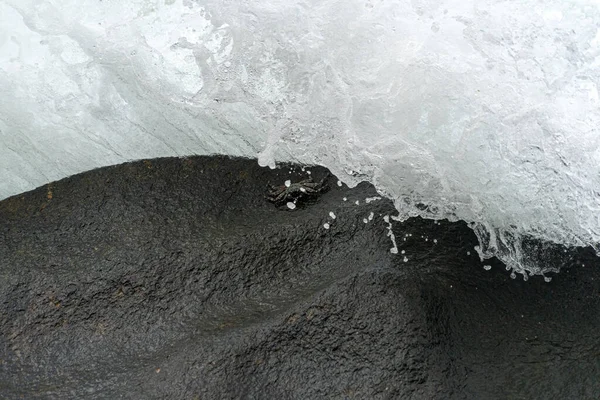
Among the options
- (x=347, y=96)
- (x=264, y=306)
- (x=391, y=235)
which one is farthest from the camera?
(x=347, y=96)

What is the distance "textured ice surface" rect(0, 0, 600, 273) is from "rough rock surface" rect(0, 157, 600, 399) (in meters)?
0.20

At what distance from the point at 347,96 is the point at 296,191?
48cm

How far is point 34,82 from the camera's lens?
307cm

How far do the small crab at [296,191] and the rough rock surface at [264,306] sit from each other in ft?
0.14

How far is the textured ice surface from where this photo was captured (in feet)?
8.59

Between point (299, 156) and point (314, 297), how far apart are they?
74 centimetres

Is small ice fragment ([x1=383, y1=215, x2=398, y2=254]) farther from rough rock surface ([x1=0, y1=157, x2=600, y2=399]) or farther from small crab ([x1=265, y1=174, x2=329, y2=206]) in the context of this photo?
small crab ([x1=265, y1=174, x2=329, y2=206])

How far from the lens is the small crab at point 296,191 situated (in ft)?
8.82

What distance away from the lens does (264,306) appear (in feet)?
7.78

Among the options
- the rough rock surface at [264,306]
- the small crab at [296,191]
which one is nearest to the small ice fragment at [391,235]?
the rough rock surface at [264,306]

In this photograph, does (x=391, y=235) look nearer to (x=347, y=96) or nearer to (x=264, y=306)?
(x=264, y=306)

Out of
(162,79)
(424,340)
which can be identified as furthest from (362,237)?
(162,79)

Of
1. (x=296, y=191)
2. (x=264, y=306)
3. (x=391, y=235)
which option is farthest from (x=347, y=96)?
(x=264, y=306)

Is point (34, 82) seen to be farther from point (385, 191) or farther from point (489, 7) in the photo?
point (489, 7)
